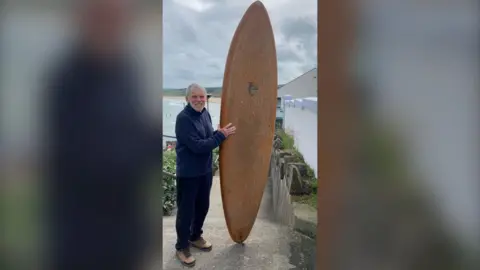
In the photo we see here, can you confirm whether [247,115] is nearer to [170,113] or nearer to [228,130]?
[228,130]

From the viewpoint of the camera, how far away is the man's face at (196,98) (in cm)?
220

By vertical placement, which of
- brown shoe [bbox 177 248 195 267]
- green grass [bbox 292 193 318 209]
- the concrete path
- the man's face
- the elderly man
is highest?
the man's face

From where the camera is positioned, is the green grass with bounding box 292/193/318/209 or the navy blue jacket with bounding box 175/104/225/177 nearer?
the navy blue jacket with bounding box 175/104/225/177

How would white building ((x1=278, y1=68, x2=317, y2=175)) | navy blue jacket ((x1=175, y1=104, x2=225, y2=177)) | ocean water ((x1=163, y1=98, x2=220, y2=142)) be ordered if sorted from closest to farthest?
1. ocean water ((x1=163, y1=98, x2=220, y2=142))
2. navy blue jacket ((x1=175, y1=104, x2=225, y2=177))
3. white building ((x1=278, y1=68, x2=317, y2=175))

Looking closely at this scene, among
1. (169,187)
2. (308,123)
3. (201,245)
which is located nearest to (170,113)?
(201,245)

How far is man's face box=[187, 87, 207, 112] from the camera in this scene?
2199mm

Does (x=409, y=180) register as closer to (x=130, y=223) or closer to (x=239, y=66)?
(x=130, y=223)

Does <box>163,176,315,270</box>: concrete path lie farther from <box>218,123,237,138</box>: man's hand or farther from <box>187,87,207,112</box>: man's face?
<box>187,87,207,112</box>: man's face

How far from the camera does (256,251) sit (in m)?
2.53

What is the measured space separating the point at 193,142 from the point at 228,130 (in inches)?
12.2

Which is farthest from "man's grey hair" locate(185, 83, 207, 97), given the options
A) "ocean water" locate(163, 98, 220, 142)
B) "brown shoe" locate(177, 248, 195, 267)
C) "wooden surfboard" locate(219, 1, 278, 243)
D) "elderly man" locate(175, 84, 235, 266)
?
"brown shoe" locate(177, 248, 195, 267)

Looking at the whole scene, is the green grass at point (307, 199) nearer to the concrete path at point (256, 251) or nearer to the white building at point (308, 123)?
the concrete path at point (256, 251)

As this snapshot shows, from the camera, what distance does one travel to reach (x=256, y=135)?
8.25ft

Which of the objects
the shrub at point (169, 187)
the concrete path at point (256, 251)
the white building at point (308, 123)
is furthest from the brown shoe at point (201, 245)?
the white building at point (308, 123)
